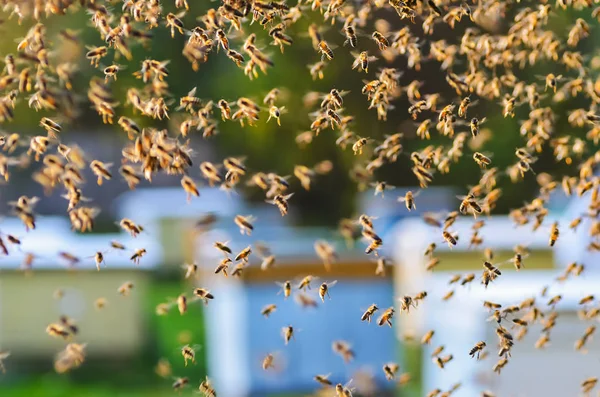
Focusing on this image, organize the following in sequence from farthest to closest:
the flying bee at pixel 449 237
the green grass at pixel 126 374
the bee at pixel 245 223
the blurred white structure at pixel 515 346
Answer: the green grass at pixel 126 374 < the blurred white structure at pixel 515 346 < the bee at pixel 245 223 < the flying bee at pixel 449 237

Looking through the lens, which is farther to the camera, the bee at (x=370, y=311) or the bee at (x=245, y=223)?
the bee at (x=245, y=223)

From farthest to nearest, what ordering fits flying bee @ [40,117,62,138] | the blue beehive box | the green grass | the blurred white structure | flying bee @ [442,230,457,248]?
the green grass
the blue beehive box
the blurred white structure
flying bee @ [442,230,457,248]
flying bee @ [40,117,62,138]

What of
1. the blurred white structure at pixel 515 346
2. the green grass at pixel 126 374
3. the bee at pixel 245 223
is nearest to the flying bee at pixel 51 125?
the bee at pixel 245 223

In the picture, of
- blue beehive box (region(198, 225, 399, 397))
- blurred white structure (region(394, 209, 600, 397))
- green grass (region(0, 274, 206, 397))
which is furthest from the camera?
green grass (region(0, 274, 206, 397))

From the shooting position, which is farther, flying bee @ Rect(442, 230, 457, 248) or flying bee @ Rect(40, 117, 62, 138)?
flying bee @ Rect(442, 230, 457, 248)

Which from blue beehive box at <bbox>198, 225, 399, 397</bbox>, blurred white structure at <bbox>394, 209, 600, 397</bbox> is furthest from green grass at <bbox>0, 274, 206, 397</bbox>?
blurred white structure at <bbox>394, 209, 600, 397</bbox>

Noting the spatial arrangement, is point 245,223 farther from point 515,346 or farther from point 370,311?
point 515,346

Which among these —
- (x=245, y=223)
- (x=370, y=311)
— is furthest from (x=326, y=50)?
(x=370, y=311)

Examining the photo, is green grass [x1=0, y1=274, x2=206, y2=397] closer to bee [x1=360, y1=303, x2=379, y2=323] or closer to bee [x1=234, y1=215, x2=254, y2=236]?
bee [x1=234, y1=215, x2=254, y2=236]

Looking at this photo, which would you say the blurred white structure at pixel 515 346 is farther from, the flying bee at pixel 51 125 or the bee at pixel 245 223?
the flying bee at pixel 51 125

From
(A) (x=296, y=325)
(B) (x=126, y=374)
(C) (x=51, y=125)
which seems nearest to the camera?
(C) (x=51, y=125)

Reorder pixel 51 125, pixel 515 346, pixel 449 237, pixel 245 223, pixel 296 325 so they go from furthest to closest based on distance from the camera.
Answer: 1. pixel 296 325
2. pixel 515 346
3. pixel 245 223
4. pixel 449 237
5. pixel 51 125
